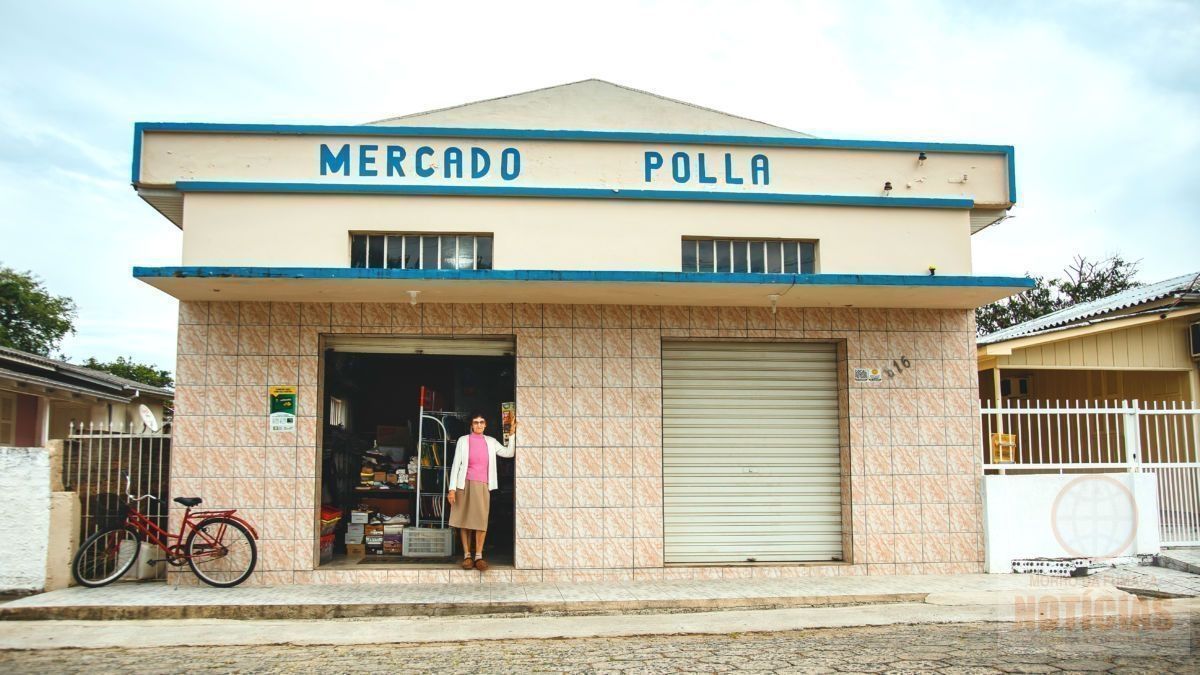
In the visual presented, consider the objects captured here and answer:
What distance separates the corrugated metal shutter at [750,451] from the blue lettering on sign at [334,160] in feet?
14.3

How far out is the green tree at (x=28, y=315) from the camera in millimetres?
40156

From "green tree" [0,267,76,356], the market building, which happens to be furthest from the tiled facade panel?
"green tree" [0,267,76,356]

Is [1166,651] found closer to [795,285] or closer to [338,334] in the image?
[795,285]

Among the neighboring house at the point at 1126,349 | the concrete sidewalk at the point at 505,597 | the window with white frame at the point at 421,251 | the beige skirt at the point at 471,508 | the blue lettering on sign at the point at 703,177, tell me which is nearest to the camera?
the concrete sidewalk at the point at 505,597

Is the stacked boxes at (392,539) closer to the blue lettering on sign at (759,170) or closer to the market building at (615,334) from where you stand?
the market building at (615,334)

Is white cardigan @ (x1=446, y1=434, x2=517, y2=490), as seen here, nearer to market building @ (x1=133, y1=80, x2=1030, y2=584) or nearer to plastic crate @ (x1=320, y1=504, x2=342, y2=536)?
market building @ (x1=133, y1=80, x2=1030, y2=584)

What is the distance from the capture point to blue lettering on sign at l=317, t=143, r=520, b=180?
10906 millimetres

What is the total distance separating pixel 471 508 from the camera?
10.5 meters

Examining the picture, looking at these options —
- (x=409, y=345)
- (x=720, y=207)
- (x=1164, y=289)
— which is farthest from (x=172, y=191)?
(x=1164, y=289)

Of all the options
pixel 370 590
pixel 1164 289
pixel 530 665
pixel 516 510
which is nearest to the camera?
pixel 530 665

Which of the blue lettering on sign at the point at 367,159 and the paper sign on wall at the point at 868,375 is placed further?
the paper sign on wall at the point at 868,375

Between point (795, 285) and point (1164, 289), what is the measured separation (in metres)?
10.1

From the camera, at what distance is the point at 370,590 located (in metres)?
9.80

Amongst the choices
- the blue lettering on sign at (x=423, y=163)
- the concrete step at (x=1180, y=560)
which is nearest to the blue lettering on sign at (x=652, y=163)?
the blue lettering on sign at (x=423, y=163)
